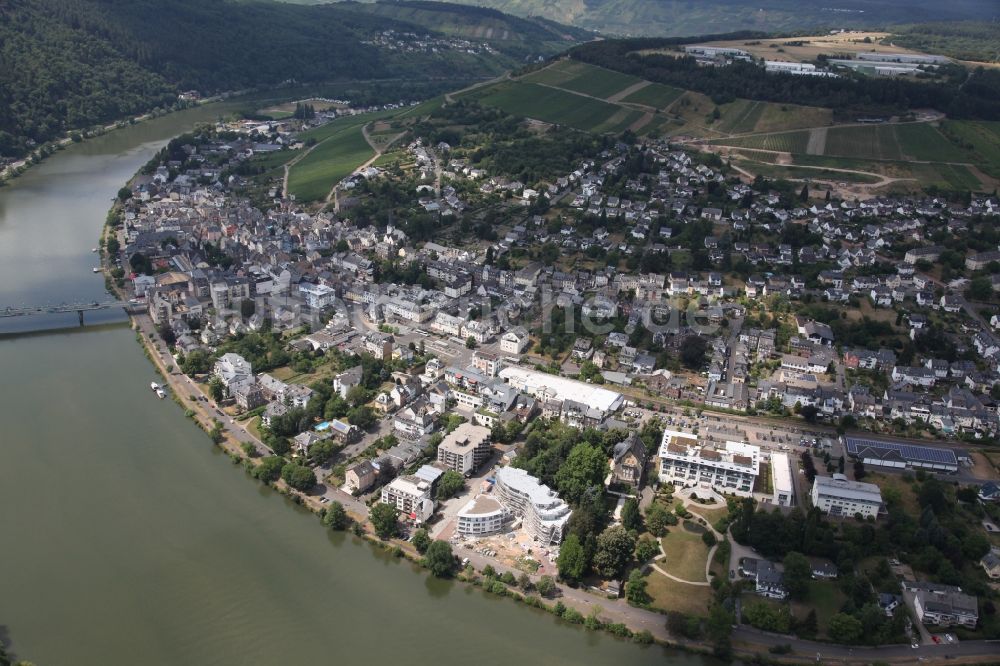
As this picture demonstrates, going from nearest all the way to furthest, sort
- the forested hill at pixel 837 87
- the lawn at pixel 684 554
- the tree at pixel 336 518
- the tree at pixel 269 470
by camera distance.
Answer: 1. the lawn at pixel 684 554
2. the tree at pixel 336 518
3. the tree at pixel 269 470
4. the forested hill at pixel 837 87

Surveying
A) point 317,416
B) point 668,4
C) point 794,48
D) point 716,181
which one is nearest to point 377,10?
point 668,4

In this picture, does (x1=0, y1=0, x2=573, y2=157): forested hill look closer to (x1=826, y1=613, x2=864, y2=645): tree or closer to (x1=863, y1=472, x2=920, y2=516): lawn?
(x1=863, y1=472, x2=920, y2=516): lawn

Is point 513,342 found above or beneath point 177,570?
above

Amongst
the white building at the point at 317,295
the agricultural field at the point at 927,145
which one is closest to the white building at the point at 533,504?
the white building at the point at 317,295

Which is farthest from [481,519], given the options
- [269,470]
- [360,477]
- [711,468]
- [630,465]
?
[711,468]

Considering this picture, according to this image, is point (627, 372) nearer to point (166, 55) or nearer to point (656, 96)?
point (656, 96)

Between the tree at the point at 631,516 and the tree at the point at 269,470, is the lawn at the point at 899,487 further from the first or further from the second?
the tree at the point at 269,470
